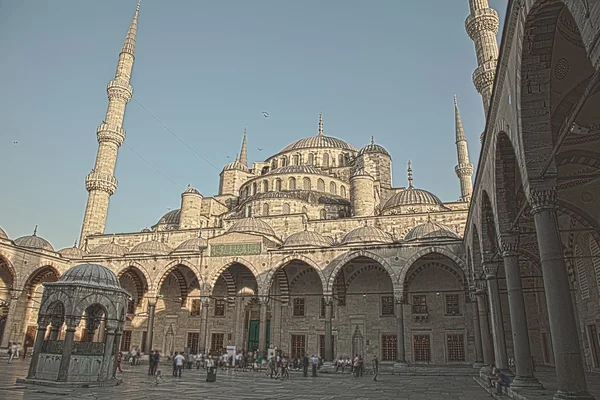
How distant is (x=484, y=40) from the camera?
1747cm

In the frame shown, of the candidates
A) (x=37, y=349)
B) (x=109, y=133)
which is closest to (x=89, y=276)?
(x=37, y=349)

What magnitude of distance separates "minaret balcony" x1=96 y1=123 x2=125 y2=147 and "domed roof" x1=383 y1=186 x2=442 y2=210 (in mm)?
15817

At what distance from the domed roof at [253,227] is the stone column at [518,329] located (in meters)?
13.8

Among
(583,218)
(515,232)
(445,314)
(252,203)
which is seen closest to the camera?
(515,232)

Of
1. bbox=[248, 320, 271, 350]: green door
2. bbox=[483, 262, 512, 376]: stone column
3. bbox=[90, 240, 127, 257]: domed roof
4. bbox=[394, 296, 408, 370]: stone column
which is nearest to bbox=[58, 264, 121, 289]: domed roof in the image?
bbox=[483, 262, 512, 376]: stone column

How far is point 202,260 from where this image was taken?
65.1 feet

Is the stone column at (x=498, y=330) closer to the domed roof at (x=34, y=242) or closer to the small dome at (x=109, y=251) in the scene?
the small dome at (x=109, y=251)

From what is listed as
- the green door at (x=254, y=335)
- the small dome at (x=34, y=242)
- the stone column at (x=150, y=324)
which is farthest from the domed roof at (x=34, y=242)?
the green door at (x=254, y=335)

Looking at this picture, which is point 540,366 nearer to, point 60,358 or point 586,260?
point 586,260

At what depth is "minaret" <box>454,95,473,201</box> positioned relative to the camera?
2817cm

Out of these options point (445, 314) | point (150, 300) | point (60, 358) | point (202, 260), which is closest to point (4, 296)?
point (150, 300)

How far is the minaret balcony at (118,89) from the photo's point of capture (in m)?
27.0

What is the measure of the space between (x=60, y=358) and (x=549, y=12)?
9.77 metres

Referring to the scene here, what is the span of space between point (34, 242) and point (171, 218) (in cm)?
892
